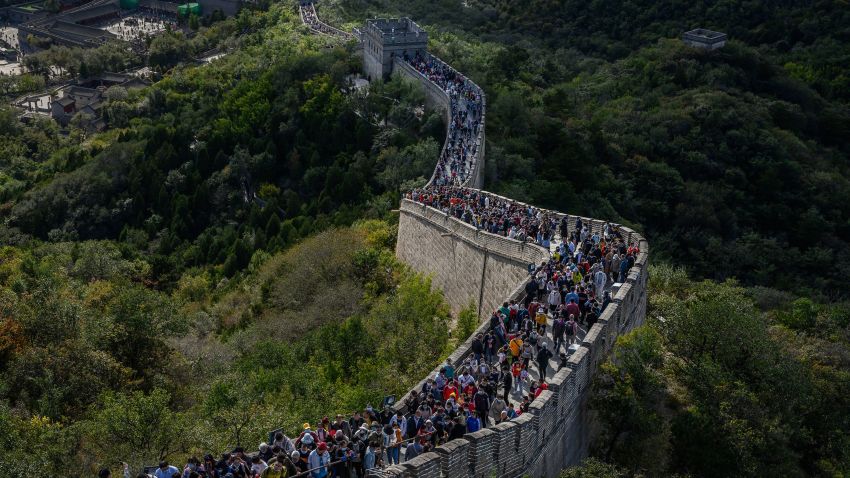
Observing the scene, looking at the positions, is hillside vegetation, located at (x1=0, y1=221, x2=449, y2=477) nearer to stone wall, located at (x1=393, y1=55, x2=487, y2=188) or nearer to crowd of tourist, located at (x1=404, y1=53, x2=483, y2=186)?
crowd of tourist, located at (x1=404, y1=53, x2=483, y2=186)

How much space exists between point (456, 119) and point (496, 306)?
22477 millimetres

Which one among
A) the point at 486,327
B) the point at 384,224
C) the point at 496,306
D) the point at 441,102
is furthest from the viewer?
the point at 441,102

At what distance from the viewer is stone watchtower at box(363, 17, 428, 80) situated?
63.4 meters

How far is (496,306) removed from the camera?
3044 centimetres

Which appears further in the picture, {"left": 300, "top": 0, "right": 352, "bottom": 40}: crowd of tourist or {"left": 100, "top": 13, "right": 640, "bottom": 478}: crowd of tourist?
{"left": 300, "top": 0, "right": 352, "bottom": 40}: crowd of tourist

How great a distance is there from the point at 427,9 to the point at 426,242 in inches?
2964

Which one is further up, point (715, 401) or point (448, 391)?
point (448, 391)

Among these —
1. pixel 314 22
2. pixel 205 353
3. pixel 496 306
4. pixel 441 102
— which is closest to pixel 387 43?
pixel 441 102

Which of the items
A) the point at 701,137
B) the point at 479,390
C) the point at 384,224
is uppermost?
the point at 479,390

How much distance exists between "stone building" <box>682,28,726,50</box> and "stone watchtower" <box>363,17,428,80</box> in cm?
2691

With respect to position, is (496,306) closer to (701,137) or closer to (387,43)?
(387,43)

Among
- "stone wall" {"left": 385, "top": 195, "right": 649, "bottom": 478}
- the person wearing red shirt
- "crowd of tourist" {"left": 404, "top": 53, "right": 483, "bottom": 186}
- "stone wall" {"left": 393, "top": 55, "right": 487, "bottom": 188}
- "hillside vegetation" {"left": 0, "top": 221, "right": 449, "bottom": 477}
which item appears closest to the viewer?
"stone wall" {"left": 385, "top": 195, "right": 649, "bottom": 478}

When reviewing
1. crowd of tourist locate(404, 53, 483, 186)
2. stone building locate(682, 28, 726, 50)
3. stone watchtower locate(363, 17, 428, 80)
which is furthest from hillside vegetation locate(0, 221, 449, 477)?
stone building locate(682, 28, 726, 50)

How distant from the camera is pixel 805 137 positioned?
70.4 metres
